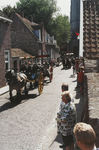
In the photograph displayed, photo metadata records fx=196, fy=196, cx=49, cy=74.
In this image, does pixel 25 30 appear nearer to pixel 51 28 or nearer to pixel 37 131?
pixel 51 28

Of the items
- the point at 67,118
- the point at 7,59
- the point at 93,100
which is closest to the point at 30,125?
the point at 67,118

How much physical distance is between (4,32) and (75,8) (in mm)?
48310

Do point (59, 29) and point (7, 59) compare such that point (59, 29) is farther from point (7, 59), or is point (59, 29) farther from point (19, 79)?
point (19, 79)

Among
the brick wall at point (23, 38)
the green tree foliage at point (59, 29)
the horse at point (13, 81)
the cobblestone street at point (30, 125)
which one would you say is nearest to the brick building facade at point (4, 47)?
the cobblestone street at point (30, 125)

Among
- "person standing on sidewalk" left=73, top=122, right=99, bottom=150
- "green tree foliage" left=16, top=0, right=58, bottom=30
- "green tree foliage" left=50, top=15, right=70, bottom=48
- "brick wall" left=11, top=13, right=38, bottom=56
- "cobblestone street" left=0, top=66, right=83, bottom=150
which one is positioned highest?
"green tree foliage" left=16, top=0, right=58, bottom=30

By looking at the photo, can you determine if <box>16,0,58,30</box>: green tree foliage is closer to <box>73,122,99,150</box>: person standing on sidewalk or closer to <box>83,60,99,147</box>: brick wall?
<box>83,60,99,147</box>: brick wall

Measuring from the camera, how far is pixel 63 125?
4355mm

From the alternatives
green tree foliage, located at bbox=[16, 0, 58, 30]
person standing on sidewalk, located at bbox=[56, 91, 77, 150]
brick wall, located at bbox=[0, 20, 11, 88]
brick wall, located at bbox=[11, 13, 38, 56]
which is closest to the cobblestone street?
person standing on sidewalk, located at bbox=[56, 91, 77, 150]

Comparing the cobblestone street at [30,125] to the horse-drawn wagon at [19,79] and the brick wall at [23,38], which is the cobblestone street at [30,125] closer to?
the horse-drawn wagon at [19,79]

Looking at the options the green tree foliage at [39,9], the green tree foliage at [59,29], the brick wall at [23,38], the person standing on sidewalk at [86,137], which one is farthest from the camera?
the green tree foliage at [59,29]

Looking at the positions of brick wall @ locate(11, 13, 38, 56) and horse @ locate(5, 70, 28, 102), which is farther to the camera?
brick wall @ locate(11, 13, 38, 56)

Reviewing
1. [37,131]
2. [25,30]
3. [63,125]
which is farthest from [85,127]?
[25,30]

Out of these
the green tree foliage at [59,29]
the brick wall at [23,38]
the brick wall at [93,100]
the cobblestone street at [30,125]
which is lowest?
the cobblestone street at [30,125]

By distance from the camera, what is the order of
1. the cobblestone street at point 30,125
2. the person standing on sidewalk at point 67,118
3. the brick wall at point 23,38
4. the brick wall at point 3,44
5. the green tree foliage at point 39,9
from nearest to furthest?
the person standing on sidewalk at point 67,118 < the cobblestone street at point 30,125 < the brick wall at point 3,44 < the brick wall at point 23,38 < the green tree foliage at point 39,9
